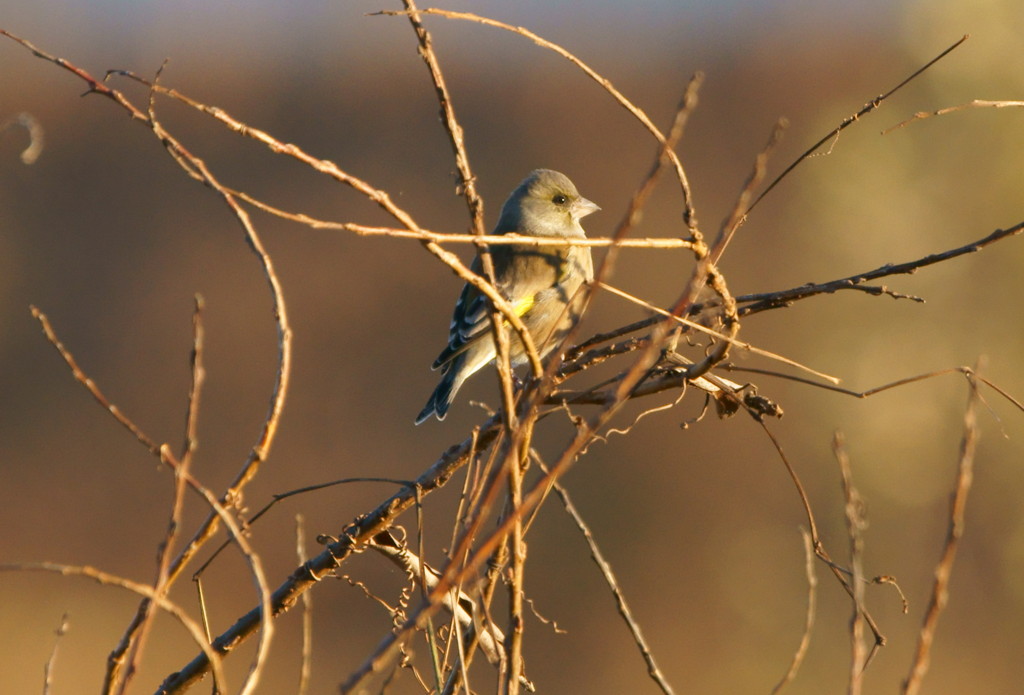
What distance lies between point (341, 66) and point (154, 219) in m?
4.20

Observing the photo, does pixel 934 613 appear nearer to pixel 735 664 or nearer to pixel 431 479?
pixel 431 479

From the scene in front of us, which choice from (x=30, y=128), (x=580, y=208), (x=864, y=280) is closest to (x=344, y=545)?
(x=30, y=128)

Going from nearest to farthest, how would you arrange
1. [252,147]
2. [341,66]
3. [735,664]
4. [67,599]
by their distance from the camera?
[735,664] → [67,599] → [252,147] → [341,66]

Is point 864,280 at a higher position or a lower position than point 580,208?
lower

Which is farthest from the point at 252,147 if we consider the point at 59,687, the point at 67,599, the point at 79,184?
the point at 59,687

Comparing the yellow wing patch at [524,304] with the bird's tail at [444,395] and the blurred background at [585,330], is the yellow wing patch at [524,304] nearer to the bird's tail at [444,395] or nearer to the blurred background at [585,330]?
the bird's tail at [444,395]

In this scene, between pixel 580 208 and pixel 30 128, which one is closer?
pixel 30 128

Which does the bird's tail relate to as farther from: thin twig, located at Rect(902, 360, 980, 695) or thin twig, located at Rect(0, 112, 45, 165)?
thin twig, located at Rect(902, 360, 980, 695)

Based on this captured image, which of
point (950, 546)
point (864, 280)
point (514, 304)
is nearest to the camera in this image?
point (950, 546)

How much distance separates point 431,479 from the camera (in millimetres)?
2180

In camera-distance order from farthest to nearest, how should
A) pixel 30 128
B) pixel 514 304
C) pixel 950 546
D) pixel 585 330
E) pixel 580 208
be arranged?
pixel 585 330 < pixel 580 208 < pixel 514 304 < pixel 30 128 < pixel 950 546

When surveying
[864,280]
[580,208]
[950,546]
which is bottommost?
[950,546]

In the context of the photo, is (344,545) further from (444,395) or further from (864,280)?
(444,395)

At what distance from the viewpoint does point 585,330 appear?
12.3m
